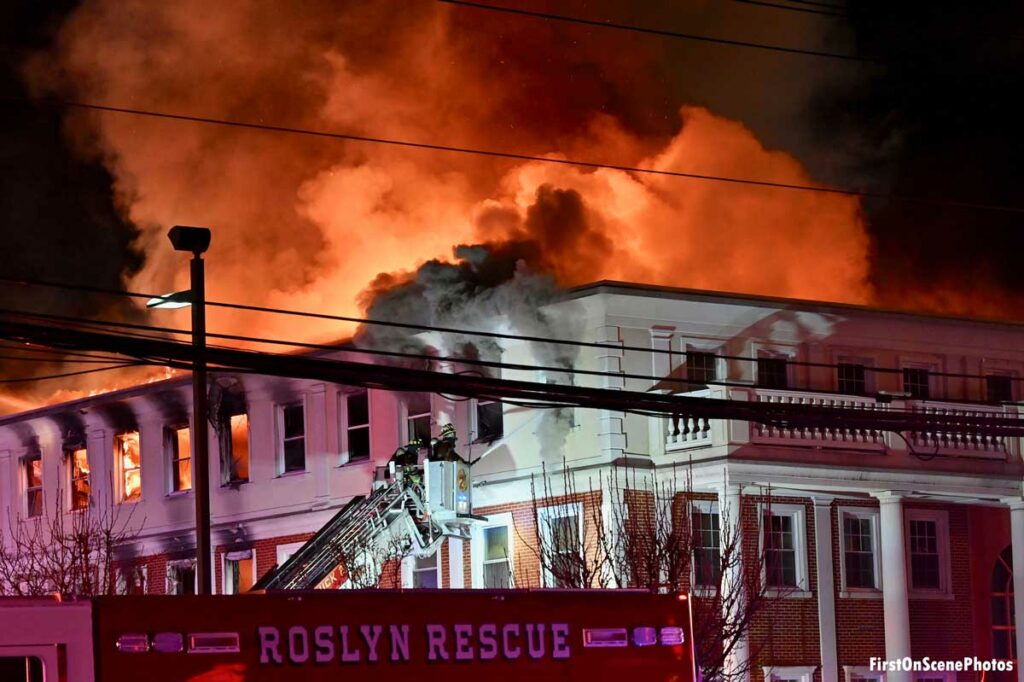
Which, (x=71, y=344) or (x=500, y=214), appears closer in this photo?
(x=71, y=344)

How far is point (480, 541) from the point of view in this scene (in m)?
29.5

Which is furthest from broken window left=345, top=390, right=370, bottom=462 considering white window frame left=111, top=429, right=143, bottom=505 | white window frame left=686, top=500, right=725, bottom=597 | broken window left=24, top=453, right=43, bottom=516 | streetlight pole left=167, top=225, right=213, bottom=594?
streetlight pole left=167, top=225, right=213, bottom=594

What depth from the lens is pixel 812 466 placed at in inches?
1127

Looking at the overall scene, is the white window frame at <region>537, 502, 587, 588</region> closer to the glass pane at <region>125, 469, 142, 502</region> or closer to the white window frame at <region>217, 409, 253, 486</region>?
the white window frame at <region>217, 409, 253, 486</region>

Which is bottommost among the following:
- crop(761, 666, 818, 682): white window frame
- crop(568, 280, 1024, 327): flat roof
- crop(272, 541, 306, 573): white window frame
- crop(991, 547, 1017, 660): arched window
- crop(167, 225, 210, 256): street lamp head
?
crop(761, 666, 818, 682): white window frame

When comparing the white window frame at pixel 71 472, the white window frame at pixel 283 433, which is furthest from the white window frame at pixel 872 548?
the white window frame at pixel 71 472

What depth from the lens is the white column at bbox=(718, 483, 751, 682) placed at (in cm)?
2566

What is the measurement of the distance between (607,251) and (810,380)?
45.4 ft

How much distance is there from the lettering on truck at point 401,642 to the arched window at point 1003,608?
22234mm

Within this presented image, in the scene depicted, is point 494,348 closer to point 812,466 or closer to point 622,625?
point 812,466

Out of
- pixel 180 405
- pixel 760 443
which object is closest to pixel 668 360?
pixel 760 443

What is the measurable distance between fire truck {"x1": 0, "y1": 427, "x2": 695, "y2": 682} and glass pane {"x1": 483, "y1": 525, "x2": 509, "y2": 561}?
17.1 metres

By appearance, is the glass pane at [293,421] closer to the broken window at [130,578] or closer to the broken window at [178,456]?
the broken window at [178,456]

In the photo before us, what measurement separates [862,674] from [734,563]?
6256mm
